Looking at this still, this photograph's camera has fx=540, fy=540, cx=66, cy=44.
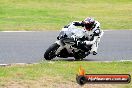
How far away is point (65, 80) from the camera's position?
31.8 feet

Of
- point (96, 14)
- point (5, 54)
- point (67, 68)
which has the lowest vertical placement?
point (96, 14)

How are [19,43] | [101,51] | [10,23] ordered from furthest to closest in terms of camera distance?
[10,23]
[19,43]
[101,51]

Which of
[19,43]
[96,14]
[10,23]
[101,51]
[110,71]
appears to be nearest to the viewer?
[110,71]

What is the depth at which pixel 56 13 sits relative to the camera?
3189cm

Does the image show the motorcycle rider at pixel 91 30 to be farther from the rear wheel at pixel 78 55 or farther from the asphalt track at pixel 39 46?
the asphalt track at pixel 39 46

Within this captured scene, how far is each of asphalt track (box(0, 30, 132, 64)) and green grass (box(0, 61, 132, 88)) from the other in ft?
5.90

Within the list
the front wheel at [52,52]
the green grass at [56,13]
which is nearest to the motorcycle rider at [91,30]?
the front wheel at [52,52]

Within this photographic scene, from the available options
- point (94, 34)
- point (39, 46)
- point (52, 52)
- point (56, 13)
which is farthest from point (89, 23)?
point (56, 13)

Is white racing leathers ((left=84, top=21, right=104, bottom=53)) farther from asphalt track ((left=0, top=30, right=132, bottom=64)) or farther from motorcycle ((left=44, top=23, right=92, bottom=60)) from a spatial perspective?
asphalt track ((left=0, top=30, right=132, bottom=64))

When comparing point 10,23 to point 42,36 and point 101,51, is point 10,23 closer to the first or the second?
point 42,36

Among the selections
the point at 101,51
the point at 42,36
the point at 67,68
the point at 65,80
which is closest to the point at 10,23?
the point at 42,36

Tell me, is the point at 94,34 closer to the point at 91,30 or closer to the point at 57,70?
the point at 91,30

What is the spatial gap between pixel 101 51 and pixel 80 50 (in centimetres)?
246

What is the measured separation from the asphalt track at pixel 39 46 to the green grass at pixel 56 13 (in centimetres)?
238
